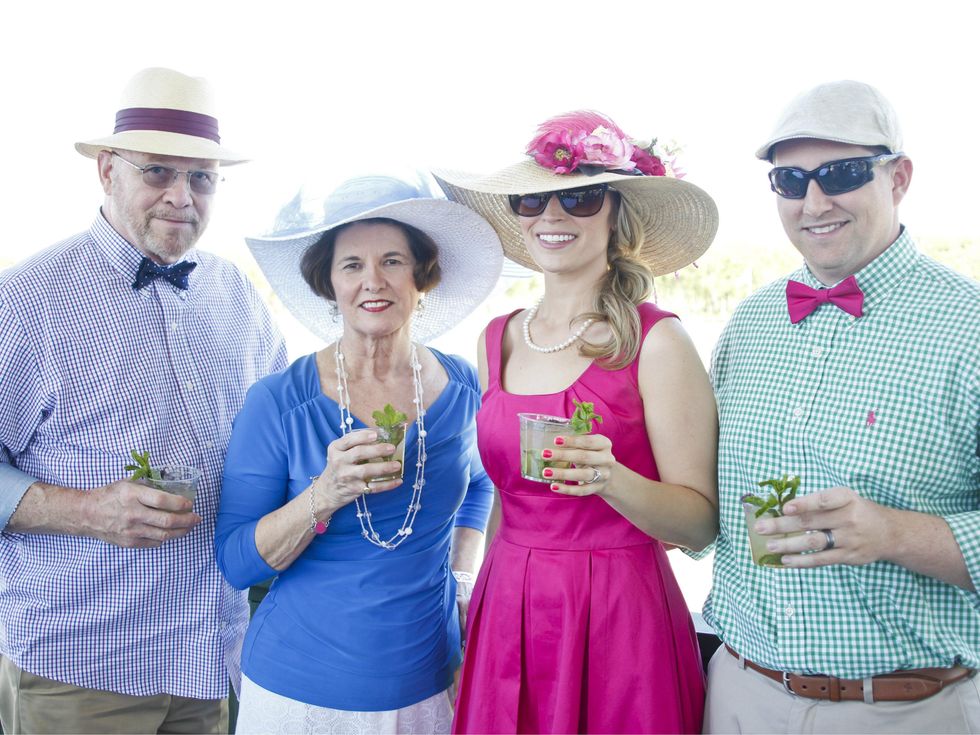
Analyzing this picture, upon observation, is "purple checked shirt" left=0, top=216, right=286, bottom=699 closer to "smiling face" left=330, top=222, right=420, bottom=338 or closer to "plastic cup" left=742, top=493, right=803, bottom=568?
"smiling face" left=330, top=222, right=420, bottom=338

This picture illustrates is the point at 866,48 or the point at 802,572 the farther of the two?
the point at 866,48

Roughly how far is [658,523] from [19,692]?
1.75 metres

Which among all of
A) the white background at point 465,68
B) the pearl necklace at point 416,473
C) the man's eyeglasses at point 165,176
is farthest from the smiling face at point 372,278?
the white background at point 465,68

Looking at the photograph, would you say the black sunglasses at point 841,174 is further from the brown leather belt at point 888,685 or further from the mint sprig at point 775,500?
the brown leather belt at point 888,685

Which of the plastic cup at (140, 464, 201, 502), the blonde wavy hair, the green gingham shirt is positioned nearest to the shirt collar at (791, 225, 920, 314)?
the green gingham shirt

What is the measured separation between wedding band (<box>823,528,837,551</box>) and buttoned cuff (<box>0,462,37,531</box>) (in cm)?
188

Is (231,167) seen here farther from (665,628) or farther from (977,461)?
(977,461)

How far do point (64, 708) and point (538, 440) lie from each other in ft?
4.97

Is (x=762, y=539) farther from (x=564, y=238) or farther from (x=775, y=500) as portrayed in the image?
(x=564, y=238)

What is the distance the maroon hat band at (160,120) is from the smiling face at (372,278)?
0.62 m

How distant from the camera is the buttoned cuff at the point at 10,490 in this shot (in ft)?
6.82

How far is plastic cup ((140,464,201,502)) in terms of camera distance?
76.6 inches

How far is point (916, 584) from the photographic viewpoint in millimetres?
1672

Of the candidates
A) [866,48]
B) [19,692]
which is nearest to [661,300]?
[19,692]
